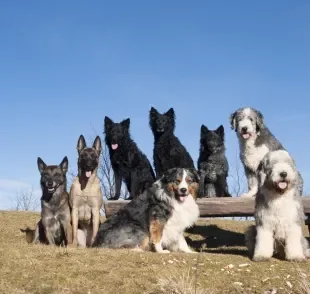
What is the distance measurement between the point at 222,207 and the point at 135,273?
3399 millimetres

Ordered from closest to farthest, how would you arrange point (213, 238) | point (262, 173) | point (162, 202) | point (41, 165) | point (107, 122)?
point (262, 173) < point (162, 202) < point (41, 165) < point (107, 122) < point (213, 238)

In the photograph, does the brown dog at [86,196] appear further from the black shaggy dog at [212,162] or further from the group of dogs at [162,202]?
the black shaggy dog at [212,162]

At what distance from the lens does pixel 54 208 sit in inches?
360

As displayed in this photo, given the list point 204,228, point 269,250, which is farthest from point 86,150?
point 204,228

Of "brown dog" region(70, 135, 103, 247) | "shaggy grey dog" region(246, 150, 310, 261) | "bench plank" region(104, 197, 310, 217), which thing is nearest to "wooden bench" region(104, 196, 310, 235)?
"bench plank" region(104, 197, 310, 217)

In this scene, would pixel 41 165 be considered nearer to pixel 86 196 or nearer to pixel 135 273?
pixel 86 196

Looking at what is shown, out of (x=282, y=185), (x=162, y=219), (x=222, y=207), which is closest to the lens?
(x=282, y=185)

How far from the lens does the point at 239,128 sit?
31.6 ft

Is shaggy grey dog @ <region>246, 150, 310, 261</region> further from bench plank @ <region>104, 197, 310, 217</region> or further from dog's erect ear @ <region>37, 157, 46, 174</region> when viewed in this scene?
dog's erect ear @ <region>37, 157, 46, 174</region>

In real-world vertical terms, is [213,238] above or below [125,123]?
below

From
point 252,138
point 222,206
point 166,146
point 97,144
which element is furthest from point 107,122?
point 252,138

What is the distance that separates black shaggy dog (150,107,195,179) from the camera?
1136 centimetres

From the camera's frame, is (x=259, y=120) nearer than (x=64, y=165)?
No

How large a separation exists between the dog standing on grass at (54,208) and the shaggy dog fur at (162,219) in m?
0.85
